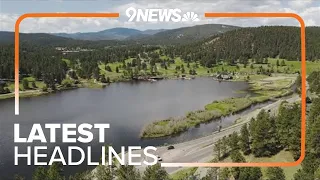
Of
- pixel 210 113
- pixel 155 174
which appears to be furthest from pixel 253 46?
pixel 155 174

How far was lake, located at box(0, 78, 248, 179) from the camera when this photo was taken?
17.5 m

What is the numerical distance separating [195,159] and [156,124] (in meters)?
6.08

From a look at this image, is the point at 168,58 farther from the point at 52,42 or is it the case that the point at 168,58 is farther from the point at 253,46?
the point at 52,42

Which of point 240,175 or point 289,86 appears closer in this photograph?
point 240,175

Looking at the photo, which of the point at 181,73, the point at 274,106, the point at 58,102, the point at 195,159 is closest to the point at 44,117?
the point at 58,102

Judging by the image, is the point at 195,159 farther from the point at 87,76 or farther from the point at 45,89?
the point at 87,76

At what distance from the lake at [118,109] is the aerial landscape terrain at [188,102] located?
73 millimetres

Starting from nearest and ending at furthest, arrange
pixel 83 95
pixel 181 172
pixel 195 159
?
1. pixel 181 172
2. pixel 195 159
3. pixel 83 95

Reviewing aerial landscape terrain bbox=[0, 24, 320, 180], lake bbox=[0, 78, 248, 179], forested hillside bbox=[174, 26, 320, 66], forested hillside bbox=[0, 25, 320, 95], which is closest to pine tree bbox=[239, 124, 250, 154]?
aerial landscape terrain bbox=[0, 24, 320, 180]

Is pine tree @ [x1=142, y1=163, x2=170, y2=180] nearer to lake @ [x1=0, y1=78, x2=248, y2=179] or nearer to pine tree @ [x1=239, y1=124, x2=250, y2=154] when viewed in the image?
lake @ [x1=0, y1=78, x2=248, y2=179]

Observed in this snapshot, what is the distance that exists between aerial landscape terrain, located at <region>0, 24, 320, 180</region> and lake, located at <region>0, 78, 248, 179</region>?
73 millimetres

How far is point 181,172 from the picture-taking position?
1300cm

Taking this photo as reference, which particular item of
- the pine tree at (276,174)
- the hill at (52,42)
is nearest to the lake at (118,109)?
the pine tree at (276,174)

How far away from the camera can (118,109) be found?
2580cm
